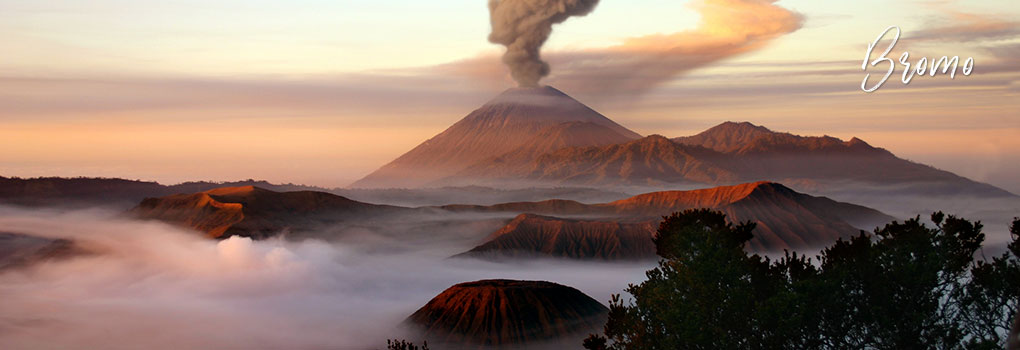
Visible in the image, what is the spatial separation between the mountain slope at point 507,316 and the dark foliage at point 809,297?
72.8 metres

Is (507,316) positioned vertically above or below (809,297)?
below

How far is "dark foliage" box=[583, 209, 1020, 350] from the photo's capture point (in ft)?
129

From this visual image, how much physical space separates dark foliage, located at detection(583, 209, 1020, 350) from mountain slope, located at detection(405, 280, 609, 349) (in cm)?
7279

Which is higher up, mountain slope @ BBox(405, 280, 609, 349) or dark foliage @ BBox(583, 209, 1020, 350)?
dark foliage @ BBox(583, 209, 1020, 350)

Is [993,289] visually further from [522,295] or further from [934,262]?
[522,295]

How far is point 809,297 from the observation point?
136 ft

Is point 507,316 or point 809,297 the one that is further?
point 507,316

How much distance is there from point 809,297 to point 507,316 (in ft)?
262

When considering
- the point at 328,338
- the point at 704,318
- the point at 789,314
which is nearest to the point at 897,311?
the point at 789,314

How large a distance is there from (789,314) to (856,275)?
204 inches

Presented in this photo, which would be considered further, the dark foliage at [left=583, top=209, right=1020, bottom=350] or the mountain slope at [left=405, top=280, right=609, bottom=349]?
the mountain slope at [left=405, top=280, right=609, bottom=349]

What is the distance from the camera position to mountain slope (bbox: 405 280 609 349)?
11719cm

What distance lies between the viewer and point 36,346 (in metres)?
148

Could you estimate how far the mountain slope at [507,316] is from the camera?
117188 millimetres
